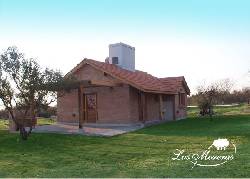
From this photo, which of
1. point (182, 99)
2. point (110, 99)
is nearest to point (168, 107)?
point (182, 99)

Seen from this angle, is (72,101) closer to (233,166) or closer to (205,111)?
(205,111)

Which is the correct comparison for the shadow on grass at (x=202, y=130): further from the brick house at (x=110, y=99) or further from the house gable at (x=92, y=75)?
the house gable at (x=92, y=75)

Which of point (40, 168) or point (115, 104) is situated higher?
point (115, 104)

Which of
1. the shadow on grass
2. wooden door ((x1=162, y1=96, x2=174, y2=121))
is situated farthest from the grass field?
wooden door ((x1=162, y1=96, x2=174, y2=121))

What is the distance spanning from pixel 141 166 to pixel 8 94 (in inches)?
322

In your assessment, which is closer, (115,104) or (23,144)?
(23,144)

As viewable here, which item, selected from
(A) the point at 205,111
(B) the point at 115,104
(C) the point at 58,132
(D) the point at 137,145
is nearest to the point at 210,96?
(A) the point at 205,111

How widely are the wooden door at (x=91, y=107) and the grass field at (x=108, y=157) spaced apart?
8.25 meters

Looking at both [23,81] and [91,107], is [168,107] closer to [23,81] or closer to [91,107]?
[91,107]

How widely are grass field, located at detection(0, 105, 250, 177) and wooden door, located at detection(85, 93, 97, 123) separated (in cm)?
825

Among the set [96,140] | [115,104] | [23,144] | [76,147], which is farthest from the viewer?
[115,104]

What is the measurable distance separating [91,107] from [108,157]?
1462 cm

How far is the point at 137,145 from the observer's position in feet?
48.1

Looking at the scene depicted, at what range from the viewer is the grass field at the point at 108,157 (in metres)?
9.38
